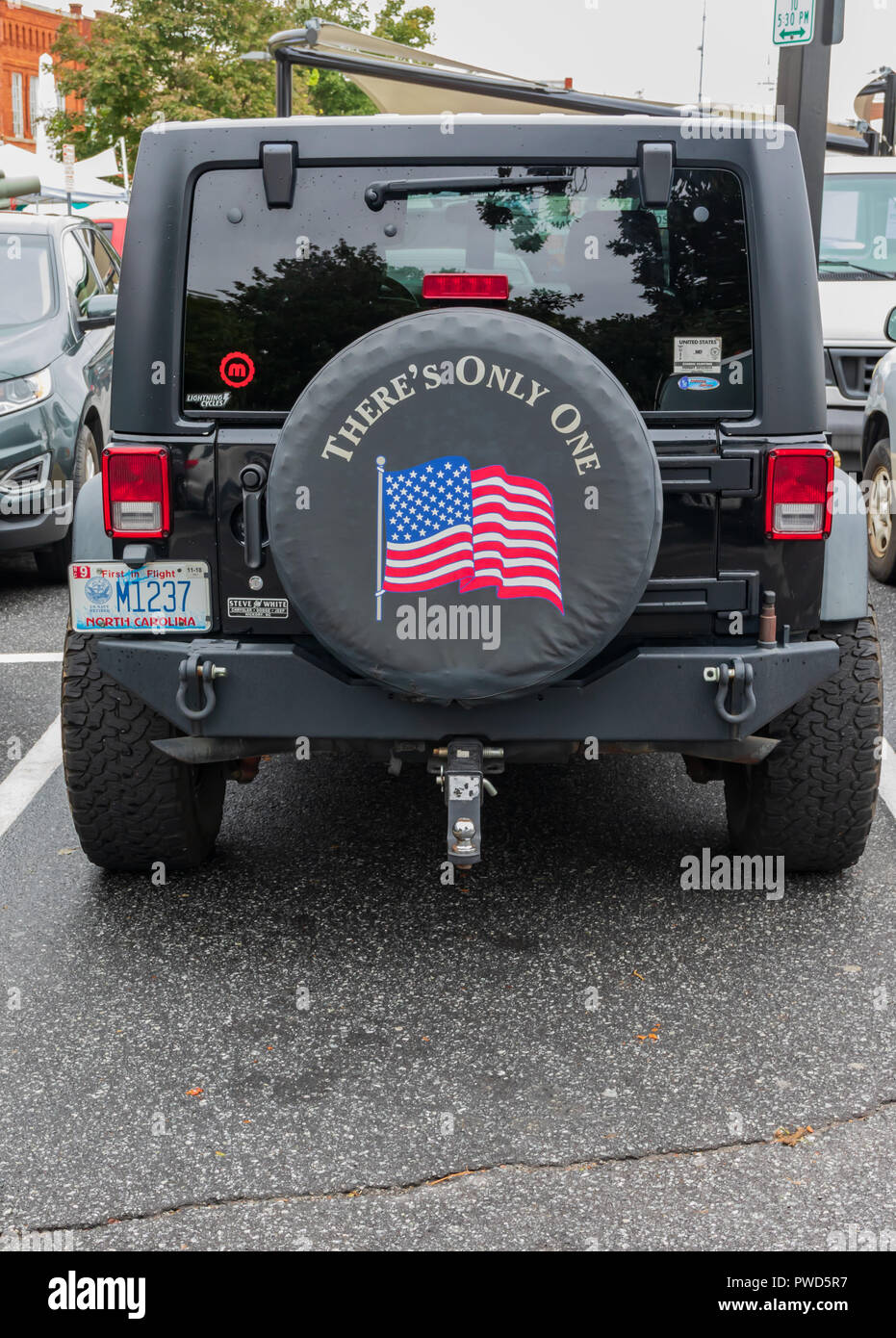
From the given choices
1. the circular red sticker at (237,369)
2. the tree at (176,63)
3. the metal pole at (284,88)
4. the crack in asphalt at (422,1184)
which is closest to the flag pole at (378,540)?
the circular red sticker at (237,369)

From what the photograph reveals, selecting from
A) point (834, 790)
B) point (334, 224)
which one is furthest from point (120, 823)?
point (834, 790)

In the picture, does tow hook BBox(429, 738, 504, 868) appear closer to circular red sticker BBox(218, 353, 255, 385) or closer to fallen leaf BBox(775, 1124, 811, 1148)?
fallen leaf BBox(775, 1124, 811, 1148)

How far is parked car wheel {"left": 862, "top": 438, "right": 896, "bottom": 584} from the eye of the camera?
8203mm

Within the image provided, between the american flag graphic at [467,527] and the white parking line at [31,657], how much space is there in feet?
13.1

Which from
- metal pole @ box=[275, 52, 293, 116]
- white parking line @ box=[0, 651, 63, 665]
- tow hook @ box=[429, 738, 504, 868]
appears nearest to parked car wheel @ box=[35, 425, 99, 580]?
white parking line @ box=[0, 651, 63, 665]

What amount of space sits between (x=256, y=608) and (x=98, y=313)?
5415 mm

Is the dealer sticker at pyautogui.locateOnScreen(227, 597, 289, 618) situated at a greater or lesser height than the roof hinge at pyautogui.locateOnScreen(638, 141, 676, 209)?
lesser

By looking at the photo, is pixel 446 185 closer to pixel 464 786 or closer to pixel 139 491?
pixel 139 491

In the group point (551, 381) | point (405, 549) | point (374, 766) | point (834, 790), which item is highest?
point (551, 381)

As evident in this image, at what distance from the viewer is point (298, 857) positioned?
4551 millimetres

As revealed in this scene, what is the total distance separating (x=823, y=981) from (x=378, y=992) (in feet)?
3.70

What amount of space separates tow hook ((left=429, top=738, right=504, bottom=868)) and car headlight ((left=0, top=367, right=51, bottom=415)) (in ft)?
16.6

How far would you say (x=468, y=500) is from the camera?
327 centimetres

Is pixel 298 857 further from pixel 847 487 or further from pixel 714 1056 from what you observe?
pixel 847 487
